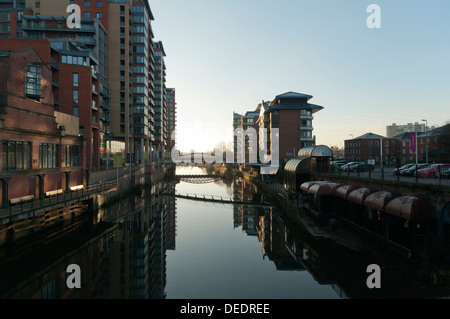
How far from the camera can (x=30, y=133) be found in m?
36.0

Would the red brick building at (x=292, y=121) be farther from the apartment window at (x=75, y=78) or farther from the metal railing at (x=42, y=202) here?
the metal railing at (x=42, y=202)

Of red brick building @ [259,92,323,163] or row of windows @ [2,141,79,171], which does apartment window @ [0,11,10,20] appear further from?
red brick building @ [259,92,323,163]

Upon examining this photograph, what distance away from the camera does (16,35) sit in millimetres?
89875

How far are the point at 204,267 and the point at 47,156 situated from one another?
2680 centimetres

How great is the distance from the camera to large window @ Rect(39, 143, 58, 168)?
38.5 meters

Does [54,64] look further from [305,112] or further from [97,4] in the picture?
[305,112]

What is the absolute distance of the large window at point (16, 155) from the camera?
104ft

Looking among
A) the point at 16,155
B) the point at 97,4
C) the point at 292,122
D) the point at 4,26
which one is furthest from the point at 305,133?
the point at 4,26

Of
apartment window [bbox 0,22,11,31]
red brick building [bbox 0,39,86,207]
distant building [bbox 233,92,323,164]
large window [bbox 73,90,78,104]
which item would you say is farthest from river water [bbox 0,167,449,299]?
apartment window [bbox 0,22,11,31]

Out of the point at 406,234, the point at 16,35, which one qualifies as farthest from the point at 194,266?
the point at 16,35

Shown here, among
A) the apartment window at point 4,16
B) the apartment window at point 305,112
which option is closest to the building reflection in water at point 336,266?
the apartment window at point 305,112
